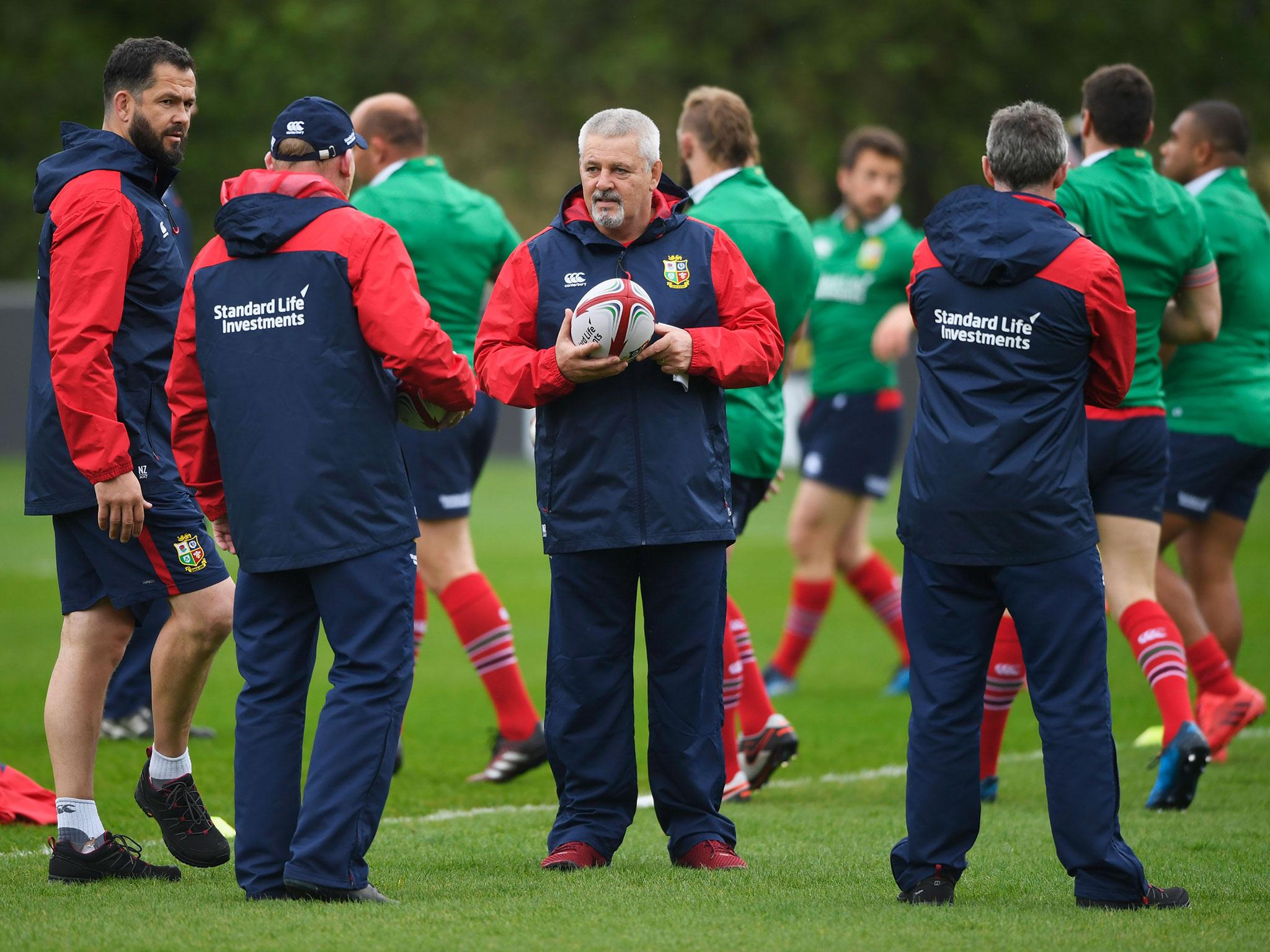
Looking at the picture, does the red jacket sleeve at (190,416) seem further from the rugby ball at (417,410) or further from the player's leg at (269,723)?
the rugby ball at (417,410)

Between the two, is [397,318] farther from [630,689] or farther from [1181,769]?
[1181,769]

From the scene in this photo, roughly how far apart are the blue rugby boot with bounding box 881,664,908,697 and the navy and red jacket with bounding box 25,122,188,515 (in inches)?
207

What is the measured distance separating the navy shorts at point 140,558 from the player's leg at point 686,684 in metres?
1.37

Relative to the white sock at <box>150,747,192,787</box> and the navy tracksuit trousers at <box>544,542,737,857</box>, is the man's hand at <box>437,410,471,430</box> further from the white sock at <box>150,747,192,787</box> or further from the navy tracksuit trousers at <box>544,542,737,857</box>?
the white sock at <box>150,747,192,787</box>

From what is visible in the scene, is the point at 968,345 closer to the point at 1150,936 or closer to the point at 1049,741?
the point at 1049,741

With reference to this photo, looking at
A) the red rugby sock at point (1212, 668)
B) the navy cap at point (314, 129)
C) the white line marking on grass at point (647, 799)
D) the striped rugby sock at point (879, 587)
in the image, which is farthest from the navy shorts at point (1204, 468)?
the navy cap at point (314, 129)

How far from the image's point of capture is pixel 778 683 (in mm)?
9609

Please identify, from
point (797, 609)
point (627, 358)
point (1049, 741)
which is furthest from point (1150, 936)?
point (797, 609)

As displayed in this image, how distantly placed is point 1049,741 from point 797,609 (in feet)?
15.9

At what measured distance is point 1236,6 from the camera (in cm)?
3041

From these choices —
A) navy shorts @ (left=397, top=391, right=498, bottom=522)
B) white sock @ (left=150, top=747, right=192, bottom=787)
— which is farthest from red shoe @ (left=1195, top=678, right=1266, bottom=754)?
white sock @ (left=150, top=747, right=192, bottom=787)

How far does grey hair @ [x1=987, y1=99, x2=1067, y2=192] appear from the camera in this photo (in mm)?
4703

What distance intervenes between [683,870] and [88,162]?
281 centimetres

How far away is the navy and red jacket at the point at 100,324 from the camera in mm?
4840
